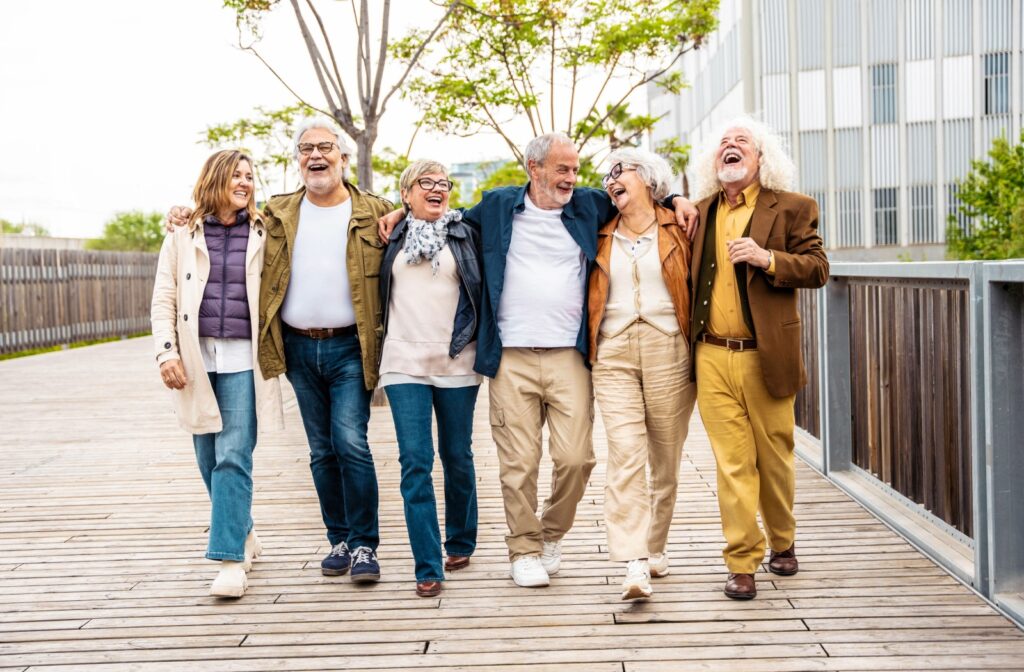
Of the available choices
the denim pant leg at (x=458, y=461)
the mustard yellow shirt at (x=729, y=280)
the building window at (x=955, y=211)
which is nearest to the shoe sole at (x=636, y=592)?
the denim pant leg at (x=458, y=461)

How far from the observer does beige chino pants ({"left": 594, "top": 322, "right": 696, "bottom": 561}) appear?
4.25 metres

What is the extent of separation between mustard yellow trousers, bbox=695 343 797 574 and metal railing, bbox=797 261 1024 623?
73 centimetres

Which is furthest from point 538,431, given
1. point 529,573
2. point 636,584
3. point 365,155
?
point 365,155

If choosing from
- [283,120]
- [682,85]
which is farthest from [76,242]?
[682,85]

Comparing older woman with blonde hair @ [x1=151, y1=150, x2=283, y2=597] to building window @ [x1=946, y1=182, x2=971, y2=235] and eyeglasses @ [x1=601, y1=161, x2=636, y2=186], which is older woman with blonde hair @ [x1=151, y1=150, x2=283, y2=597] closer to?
eyeglasses @ [x1=601, y1=161, x2=636, y2=186]

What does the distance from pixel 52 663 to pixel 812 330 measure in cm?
538

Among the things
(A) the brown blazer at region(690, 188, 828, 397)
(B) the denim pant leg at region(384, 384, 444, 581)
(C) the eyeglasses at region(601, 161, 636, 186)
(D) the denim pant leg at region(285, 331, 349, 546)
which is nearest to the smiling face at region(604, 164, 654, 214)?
(C) the eyeglasses at region(601, 161, 636, 186)

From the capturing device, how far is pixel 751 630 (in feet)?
12.6

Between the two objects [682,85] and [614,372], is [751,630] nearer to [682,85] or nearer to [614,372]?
[614,372]

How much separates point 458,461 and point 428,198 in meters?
1.12

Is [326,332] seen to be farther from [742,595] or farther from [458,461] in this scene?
[742,595]

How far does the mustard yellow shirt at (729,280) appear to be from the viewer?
14.0 feet

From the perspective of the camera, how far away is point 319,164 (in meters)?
4.54

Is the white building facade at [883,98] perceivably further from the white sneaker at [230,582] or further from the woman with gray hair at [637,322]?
the white sneaker at [230,582]
